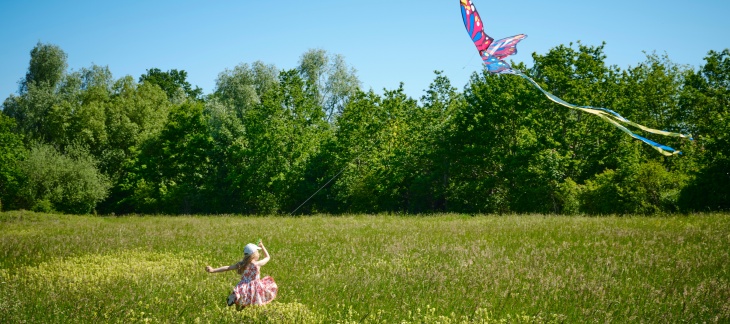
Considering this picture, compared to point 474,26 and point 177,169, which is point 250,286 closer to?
point 474,26

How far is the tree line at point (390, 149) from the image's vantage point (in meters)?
26.7

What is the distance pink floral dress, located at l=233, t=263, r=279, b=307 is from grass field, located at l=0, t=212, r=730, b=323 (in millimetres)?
224

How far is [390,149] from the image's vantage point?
33969mm

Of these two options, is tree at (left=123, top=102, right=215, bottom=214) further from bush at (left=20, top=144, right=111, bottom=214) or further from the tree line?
bush at (left=20, top=144, right=111, bottom=214)

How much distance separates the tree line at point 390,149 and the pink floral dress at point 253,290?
16.2 meters

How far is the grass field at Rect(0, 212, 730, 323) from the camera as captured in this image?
7.04 meters

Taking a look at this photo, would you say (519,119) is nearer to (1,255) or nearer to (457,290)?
(457,290)

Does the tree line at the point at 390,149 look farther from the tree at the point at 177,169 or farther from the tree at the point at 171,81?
the tree at the point at 171,81

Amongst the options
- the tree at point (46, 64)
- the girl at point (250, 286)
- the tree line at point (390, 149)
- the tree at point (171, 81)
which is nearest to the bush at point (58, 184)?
the tree line at point (390, 149)

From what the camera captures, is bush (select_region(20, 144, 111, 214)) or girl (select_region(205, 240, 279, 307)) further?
bush (select_region(20, 144, 111, 214))

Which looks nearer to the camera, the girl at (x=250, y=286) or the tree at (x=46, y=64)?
the girl at (x=250, y=286)

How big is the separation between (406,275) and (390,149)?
980 inches

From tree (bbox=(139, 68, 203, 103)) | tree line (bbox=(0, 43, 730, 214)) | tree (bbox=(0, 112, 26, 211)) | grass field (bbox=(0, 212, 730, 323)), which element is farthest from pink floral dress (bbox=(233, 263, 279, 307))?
tree (bbox=(139, 68, 203, 103))

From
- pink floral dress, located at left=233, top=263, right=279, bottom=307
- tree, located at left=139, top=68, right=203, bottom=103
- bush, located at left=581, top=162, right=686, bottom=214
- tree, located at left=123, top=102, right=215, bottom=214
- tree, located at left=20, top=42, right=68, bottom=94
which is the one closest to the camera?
pink floral dress, located at left=233, top=263, right=279, bottom=307
